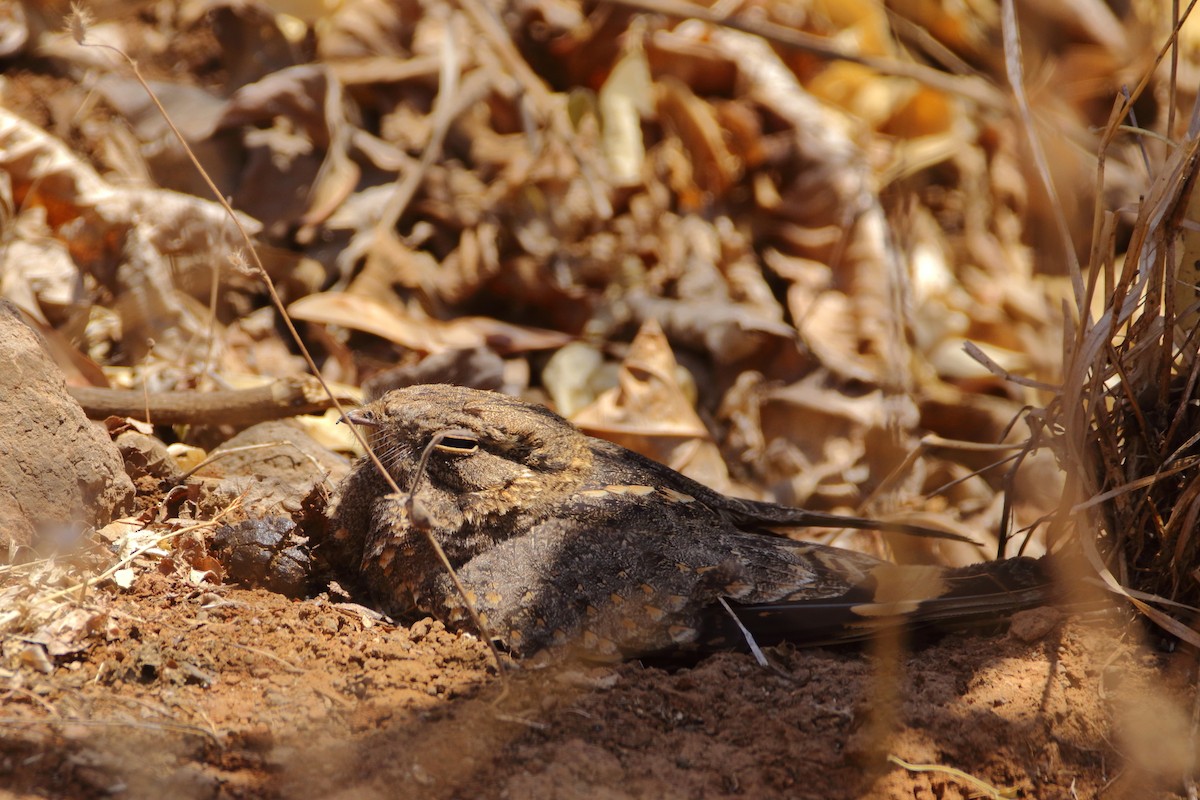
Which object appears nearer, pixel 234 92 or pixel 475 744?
pixel 475 744

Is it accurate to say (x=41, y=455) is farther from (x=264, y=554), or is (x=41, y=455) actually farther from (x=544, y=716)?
(x=544, y=716)

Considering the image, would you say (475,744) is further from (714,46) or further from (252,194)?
(714,46)

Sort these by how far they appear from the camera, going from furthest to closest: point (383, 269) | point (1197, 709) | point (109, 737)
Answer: point (383, 269), point (1197, 709), point (109, 737)

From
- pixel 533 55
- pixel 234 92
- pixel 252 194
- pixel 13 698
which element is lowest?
pixel 13 698

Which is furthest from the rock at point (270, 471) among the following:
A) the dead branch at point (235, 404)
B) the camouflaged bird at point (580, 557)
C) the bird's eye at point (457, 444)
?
the bird's eye at point (457, 444)

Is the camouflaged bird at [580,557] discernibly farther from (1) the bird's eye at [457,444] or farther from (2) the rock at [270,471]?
(2) the rock at [270,471]

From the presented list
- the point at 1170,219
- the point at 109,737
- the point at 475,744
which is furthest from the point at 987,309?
the point at 109,737
